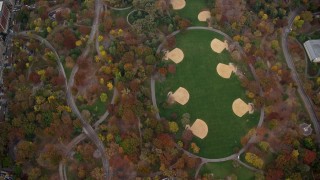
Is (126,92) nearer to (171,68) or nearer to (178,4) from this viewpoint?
(171,68)

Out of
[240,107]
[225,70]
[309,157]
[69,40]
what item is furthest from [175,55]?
[309,157]

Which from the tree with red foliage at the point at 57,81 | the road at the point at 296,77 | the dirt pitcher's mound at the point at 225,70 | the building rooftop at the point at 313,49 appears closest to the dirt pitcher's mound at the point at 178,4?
the dirt pitcher's mound at the point at 225,70

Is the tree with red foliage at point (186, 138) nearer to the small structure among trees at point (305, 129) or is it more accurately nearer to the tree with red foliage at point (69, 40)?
the small structure among trees at point (305, 129)

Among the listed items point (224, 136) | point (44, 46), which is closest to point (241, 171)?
point (224, 136)

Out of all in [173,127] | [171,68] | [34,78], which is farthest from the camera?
[171,68]

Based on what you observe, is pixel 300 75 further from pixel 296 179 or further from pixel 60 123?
pixel 60 123

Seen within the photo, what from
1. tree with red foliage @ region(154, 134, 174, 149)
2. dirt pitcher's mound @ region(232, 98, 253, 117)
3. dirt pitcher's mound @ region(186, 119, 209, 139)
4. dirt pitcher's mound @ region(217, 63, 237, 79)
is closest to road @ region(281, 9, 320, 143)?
dirt pitcher's mound @ region(232, 98, 253, 117)
